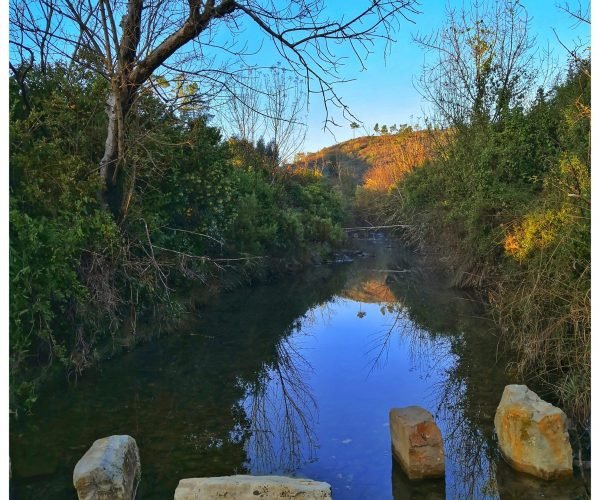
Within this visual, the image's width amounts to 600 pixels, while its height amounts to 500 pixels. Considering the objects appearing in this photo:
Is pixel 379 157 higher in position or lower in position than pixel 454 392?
higher

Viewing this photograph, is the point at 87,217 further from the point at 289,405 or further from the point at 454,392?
the point at 454,392

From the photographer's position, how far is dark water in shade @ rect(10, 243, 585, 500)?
16.3 ft

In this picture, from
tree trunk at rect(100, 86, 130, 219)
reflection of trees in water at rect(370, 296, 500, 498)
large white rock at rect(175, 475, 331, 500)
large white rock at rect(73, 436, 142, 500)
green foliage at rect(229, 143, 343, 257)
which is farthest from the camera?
green foliage at rect(229, 143, 343, 257)

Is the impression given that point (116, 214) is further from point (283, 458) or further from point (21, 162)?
point (283, 458)

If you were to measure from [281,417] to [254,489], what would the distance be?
239cm

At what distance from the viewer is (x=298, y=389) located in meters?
7.55

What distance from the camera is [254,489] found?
4.15 m

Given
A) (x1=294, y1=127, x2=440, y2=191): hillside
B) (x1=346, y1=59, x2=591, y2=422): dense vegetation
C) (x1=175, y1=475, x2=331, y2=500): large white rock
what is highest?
(x1=294, y1=127, x2=440, y2=191): hillside

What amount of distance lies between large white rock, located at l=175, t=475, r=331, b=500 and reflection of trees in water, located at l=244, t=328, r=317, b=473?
1050 mm

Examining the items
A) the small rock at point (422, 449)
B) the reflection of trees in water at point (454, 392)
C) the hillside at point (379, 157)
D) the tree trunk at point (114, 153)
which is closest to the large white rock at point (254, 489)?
the small rock at point (422, 449)

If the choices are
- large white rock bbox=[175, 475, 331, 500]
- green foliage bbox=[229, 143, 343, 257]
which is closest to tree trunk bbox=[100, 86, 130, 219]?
green foliage bbox=[229, 143, 343, 257]

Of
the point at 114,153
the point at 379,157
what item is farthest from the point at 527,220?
the point at 379,157

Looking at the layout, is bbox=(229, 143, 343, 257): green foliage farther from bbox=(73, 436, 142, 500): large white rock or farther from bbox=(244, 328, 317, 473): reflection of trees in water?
bbox=(73, 436, 142, 500): large white rock
